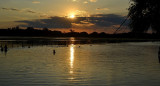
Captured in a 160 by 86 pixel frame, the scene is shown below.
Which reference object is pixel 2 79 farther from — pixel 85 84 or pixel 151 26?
pixel 151 26

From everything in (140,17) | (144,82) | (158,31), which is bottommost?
(144,82)

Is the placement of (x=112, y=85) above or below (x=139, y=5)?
below

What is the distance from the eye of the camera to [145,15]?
2941 cm

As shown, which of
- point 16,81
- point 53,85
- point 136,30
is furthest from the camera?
point 136,30

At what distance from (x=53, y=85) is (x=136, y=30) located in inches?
617

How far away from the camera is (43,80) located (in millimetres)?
20969

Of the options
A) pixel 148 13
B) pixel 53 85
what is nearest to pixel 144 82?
pixel 53 85

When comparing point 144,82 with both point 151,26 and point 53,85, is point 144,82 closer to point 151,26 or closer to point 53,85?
point 53,85

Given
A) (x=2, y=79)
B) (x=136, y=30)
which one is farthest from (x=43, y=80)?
(x=136, y=30)

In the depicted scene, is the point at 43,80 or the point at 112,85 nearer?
the point at 112,85

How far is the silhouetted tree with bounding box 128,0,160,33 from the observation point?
28.0 meters

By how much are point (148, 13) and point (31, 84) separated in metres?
17.9

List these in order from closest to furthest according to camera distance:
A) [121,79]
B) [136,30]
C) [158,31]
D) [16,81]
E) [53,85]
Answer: [53,85], [16,81], [121,79], [158,31], [136,30]

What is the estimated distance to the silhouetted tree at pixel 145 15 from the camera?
2803 centimetres
